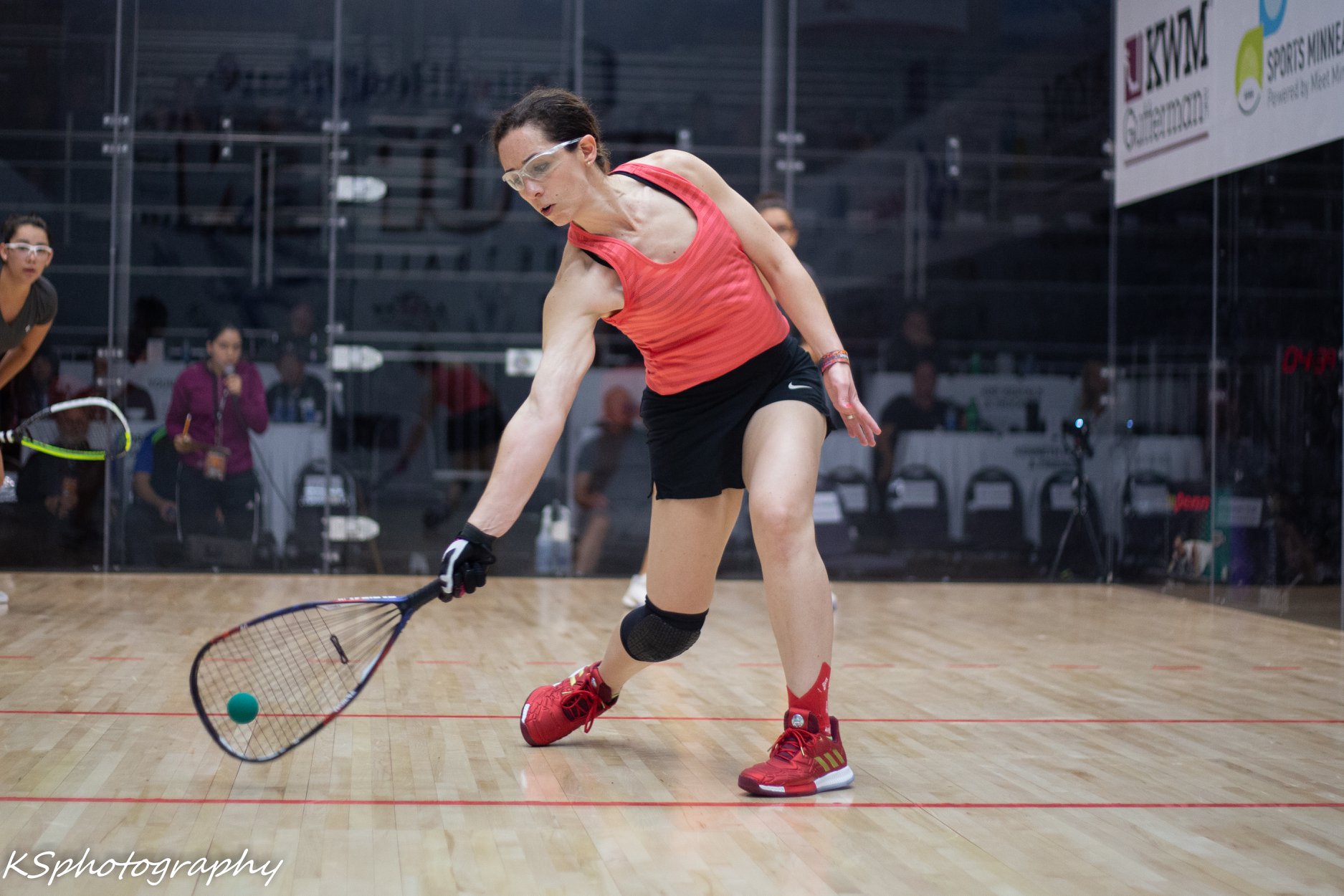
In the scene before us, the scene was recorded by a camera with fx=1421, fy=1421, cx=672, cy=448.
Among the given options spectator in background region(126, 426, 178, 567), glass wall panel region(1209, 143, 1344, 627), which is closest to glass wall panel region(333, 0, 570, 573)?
spectator in background region(126, 426, 178, 567)

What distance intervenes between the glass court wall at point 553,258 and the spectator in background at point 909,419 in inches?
0.4

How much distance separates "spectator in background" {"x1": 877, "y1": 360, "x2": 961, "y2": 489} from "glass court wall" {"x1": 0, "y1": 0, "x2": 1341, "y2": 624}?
0.4 inches

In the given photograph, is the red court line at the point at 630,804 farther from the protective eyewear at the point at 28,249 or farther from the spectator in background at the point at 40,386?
the spectator in background at the point at 40,386

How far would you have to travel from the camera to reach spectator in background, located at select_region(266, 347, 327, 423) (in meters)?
5.42

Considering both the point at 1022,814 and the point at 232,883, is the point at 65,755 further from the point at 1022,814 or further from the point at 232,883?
the point at 1022,814

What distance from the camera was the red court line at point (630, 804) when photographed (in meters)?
1.81

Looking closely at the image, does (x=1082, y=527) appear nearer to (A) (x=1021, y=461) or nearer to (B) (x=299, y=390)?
(A) (x=1021, y=461)

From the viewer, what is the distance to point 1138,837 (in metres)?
1.73

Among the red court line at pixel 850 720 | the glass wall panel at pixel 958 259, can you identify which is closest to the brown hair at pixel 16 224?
the red court line at pixel 850 720

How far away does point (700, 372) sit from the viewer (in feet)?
6.74

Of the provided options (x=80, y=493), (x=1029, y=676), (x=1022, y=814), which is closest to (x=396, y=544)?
(x=80, y=493)

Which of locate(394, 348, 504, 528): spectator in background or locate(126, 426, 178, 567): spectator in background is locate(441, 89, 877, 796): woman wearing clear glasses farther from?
locate(126, 426, 178, 567): spectator in background

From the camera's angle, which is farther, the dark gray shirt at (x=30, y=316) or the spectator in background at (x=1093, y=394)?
the spectator in background at (x=1093, y=394)

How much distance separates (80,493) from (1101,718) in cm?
405
